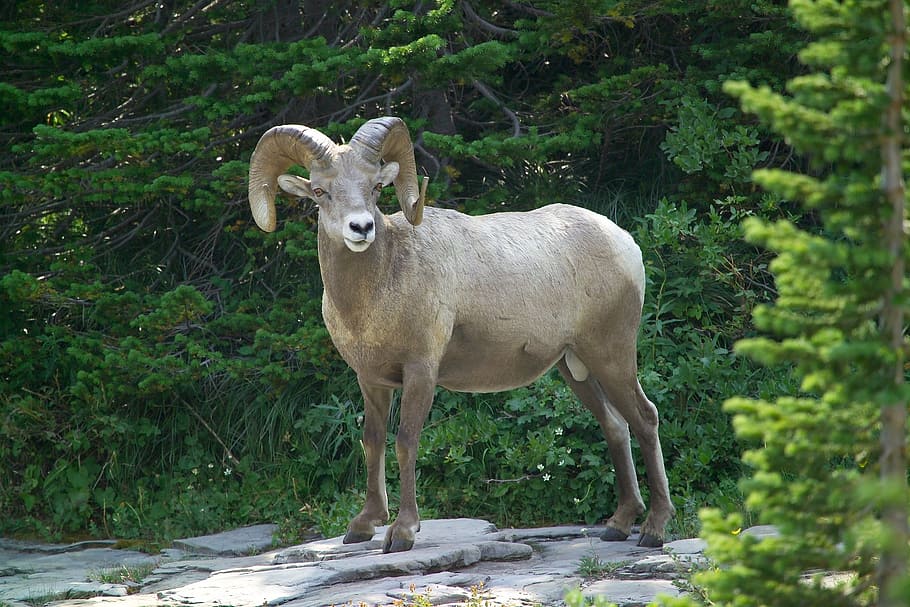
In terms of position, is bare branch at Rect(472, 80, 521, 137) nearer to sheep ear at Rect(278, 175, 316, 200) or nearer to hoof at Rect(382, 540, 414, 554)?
sheep ear at Rect(278, 175, 316, 200)

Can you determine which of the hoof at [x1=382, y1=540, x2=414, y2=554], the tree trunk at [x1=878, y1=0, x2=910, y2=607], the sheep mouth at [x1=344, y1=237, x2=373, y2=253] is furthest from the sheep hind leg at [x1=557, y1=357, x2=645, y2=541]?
the tree trunk at [x1=878, y1=0, x2=910, y2=607]

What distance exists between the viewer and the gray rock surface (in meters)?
5.06

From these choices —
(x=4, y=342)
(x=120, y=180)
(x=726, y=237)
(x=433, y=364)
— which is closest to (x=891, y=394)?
(x=433, y=364)

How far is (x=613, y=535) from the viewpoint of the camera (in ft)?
21.6

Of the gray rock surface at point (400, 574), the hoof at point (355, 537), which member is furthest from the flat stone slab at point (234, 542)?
the hoof at point (355, 537)

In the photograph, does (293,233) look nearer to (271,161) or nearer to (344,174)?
(271,161)

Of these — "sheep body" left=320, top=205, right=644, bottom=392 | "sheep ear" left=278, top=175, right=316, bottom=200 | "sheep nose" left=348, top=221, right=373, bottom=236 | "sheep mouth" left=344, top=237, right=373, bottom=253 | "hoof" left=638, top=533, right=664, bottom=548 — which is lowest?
"hoof" left=638, top=533, right=664, bottom=548

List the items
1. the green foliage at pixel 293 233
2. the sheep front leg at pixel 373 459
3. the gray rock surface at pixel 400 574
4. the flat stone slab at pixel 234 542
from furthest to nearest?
the green foliage at pixel 293 233, the flat stone slab at pixel 234 542, the sheep front leg at pixel 373 459, the gray rock surface at pixel 400 574

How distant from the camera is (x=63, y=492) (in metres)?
9.13

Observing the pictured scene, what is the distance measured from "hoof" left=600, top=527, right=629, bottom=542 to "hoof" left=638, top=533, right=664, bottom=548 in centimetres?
30

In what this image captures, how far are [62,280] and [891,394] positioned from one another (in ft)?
24.8

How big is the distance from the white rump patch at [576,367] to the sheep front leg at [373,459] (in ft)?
3.87

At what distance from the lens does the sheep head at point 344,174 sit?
18.4 feet

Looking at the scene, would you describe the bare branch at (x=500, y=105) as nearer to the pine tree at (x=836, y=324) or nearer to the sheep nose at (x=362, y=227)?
the sheep nose at (x=362, y=227)
